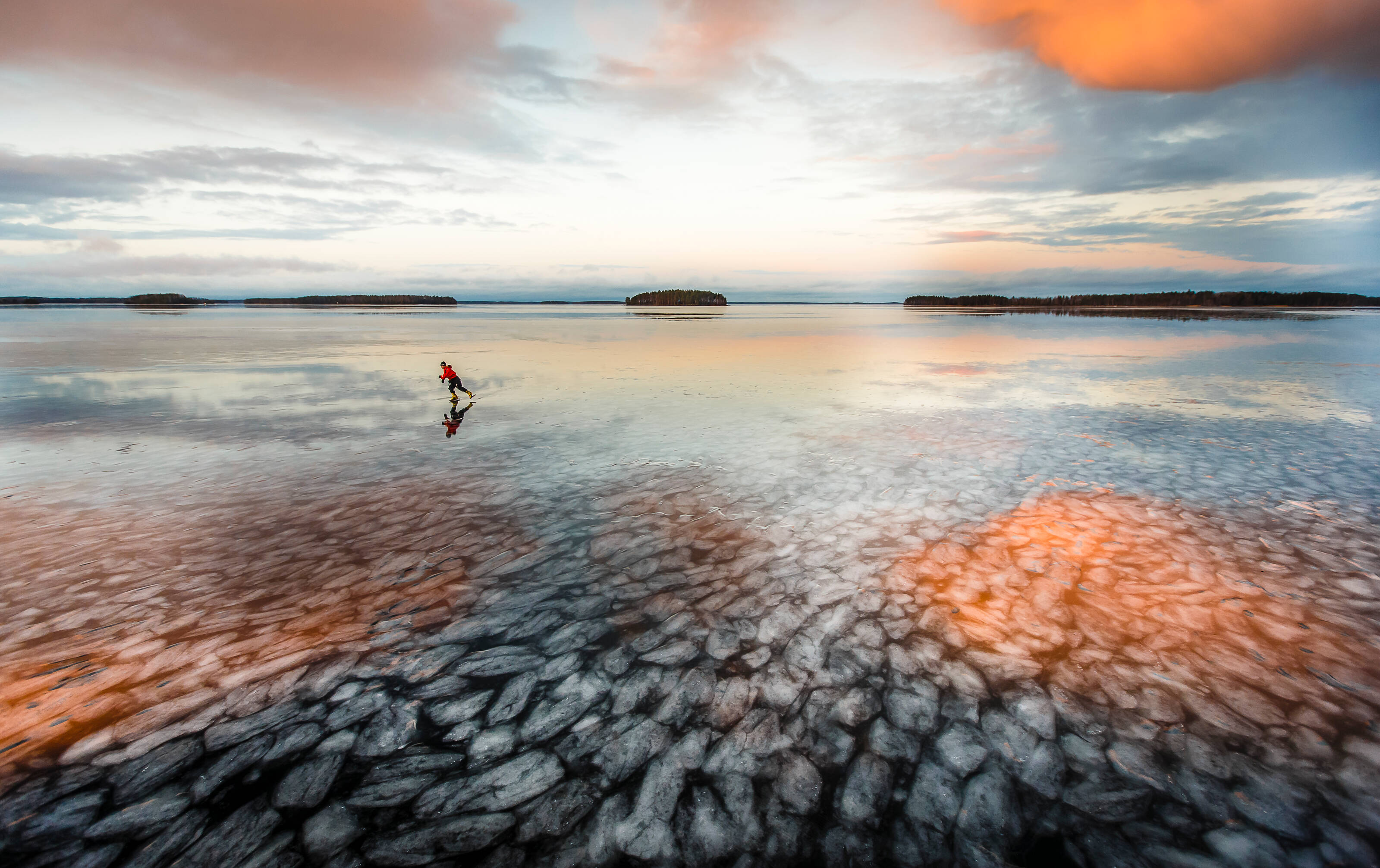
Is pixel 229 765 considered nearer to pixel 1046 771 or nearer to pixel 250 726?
pixel 250 726

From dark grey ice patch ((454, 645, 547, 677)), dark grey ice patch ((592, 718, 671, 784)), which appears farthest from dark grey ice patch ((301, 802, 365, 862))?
dark grey ice patch ((592, 718, 671, 784))

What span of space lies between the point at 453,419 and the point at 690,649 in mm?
10992

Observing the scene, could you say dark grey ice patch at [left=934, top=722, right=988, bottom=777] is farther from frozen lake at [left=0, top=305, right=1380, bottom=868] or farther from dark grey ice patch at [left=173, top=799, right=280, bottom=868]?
dark grey ice patch at [left=173, top=799, right=280, bottom=868]

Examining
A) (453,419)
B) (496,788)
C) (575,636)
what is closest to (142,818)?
(496,788)

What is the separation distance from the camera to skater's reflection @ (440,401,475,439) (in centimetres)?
1225

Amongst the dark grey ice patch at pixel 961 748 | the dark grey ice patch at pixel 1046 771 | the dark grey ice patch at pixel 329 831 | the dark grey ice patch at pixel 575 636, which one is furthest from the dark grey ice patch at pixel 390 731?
the dark grey ice patch at pixel 1046 771

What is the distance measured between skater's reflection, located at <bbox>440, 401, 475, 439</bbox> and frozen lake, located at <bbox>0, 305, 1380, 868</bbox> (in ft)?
3.37

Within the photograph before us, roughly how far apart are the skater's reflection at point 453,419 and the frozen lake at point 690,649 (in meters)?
1.03

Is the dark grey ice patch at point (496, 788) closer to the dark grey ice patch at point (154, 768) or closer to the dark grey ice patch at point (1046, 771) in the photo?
the dark grey ice patch at point (154, 768)

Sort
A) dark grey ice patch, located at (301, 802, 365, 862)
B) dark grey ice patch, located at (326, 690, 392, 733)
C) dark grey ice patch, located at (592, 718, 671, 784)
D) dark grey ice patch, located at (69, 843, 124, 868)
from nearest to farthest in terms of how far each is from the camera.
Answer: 1. dark grey ice patch, located at (69, 843, 124, 868)
2. dark grey ice patch, located at (301, 802, 365, 862)
3. dark grey ice patch, located at (592, 718, 671, 784)
4. dark grey ice patch, located at (326, 690, 392, 733)

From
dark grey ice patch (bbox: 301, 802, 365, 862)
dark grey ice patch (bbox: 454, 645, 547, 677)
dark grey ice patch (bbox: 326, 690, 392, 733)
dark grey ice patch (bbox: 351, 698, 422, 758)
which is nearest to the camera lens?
dark grey ice patch (bbox: 301, 802, 365, 862)

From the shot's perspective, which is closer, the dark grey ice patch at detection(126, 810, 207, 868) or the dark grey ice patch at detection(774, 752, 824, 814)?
the dark grey ice patch at detection(126, 810, 207, 868)

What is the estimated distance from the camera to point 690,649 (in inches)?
183

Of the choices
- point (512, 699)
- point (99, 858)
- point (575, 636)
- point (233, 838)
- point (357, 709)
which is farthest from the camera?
point (575, 636)
